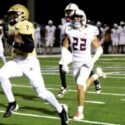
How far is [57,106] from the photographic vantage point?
8617 millimetres

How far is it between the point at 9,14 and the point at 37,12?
2621 centimetres

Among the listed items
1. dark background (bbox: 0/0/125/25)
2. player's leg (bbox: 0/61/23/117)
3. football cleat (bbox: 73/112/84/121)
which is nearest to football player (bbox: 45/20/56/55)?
dark background (bbox: 0/0/125/25)

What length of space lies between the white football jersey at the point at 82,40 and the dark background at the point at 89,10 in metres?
24.5

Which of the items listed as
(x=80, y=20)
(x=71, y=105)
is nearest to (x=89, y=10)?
(x=71, y=105)

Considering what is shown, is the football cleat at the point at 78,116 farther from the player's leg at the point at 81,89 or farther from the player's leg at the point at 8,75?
the player's leg at the point at 8,75

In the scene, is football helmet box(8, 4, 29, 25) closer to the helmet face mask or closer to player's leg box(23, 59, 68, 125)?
player's leg box(23, 59, 68, 125)

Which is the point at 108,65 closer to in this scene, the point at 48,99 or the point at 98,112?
the point at 98,112

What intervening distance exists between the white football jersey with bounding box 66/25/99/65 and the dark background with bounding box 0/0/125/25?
24.5 metres

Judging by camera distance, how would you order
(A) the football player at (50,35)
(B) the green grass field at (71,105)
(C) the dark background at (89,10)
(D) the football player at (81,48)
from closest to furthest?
(B) the green grass field at (71,105) < (D) the football player at (81,48) < (A) the football player at (50,35) < (C) the dark background at (89,10)

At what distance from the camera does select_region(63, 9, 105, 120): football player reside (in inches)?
372

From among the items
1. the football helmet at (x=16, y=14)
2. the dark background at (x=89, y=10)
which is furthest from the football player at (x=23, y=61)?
the dark background at (x=89, y=10)

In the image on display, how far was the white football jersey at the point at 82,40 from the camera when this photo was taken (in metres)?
9.49

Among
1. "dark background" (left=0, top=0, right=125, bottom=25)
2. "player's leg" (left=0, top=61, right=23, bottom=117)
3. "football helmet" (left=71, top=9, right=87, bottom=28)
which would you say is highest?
"football helmet" (left=71, top=9, right=87, bottom=28)

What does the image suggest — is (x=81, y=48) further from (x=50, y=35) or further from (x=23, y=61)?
(x=50, y=35)
